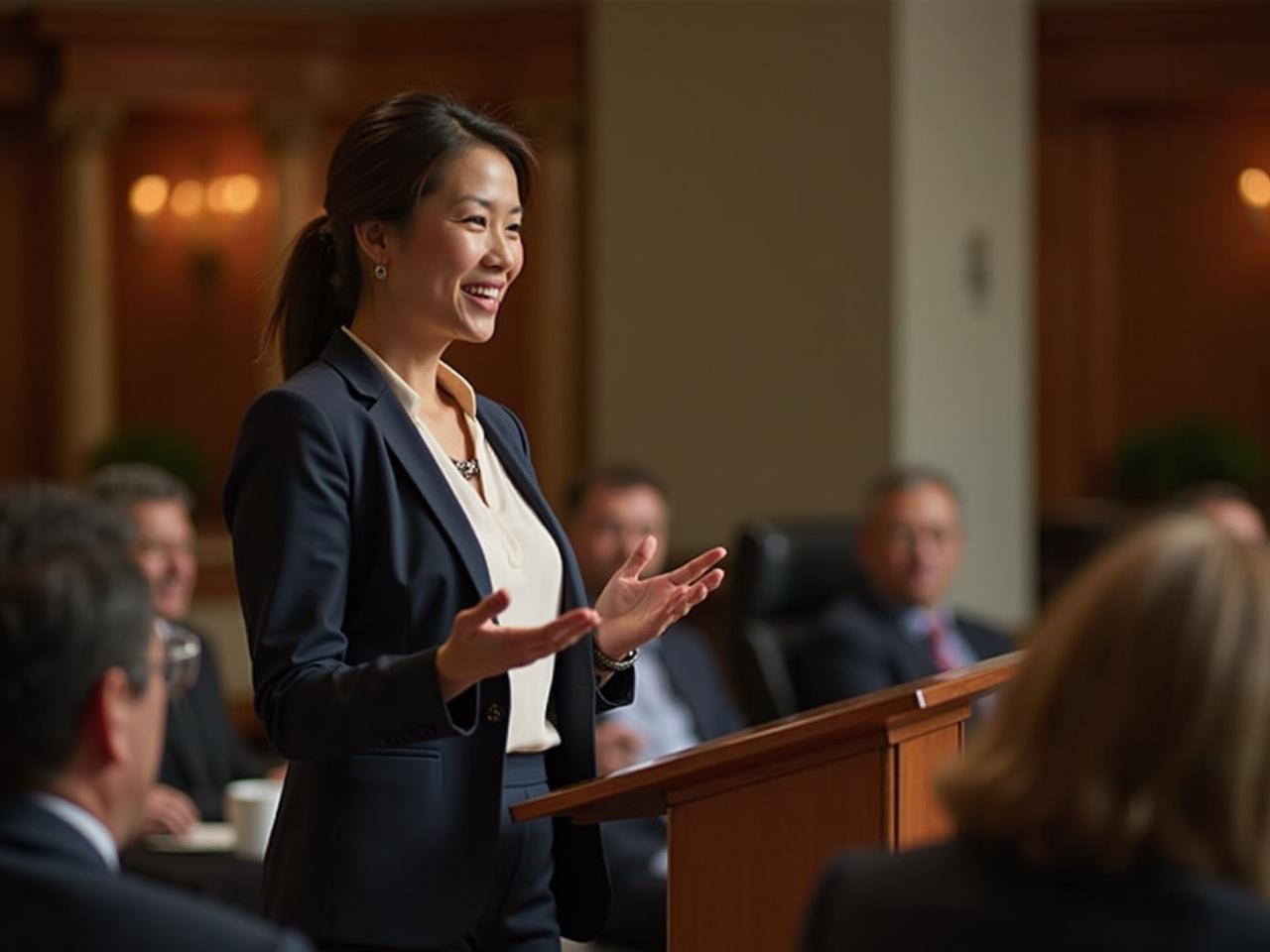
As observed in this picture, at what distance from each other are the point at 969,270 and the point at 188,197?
12.6 feet

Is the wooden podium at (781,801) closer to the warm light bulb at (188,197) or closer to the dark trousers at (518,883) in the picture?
the dark trousers at (518,883)

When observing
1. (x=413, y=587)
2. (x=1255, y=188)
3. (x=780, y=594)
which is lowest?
(x=780, y=594)

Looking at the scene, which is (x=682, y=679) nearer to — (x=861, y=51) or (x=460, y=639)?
(x=861, y=51)

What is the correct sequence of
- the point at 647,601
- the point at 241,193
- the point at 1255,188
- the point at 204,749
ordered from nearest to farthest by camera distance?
the point at 647,601 < the point at 204,749 < the point at 1255,188 < the point at 241,193

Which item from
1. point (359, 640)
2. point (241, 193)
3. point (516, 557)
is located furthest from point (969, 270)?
point (359, 640)

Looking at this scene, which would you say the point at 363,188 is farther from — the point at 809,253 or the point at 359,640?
the point at 809,253

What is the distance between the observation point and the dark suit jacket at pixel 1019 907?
4.30 ft

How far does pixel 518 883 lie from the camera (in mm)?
2158

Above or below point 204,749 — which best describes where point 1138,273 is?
above

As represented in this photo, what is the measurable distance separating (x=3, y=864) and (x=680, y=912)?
903 mm

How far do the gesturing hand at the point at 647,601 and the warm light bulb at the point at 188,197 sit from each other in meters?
7.70

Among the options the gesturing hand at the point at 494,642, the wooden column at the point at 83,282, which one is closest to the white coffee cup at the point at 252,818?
the gesturing hand at the point at 494,642

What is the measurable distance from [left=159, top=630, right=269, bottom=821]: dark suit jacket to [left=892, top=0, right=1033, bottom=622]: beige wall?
10.3 feet

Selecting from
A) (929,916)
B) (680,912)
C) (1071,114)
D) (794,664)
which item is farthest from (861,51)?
(929,916)
